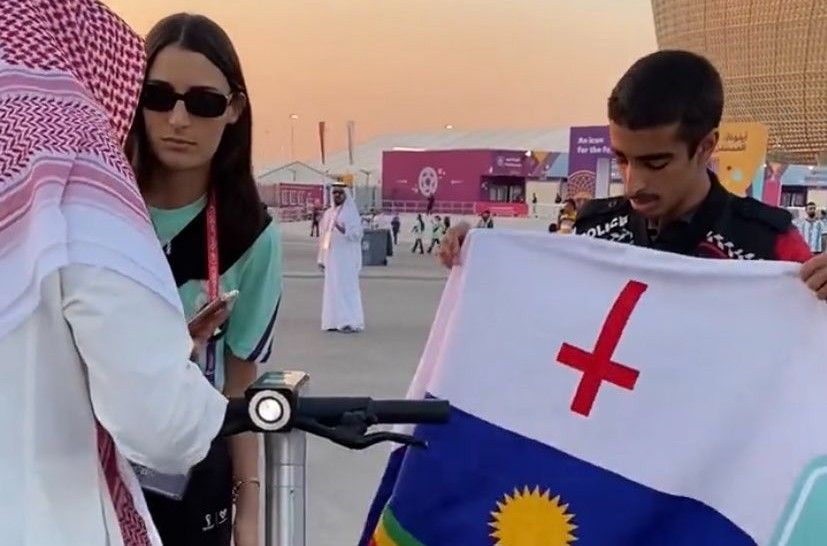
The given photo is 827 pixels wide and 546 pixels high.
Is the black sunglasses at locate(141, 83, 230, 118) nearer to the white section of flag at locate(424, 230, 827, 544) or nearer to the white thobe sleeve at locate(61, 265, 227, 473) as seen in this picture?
the white section of flag at locate(424, 230, 827, 544)

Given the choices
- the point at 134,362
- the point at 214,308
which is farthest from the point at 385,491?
the point at 134,362

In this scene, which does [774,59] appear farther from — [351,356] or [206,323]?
[206,323]

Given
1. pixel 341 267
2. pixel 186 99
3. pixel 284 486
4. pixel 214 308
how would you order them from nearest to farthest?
pixel 284 486 < pixel 214 308 < pixel 186 99 < pixel 341 267

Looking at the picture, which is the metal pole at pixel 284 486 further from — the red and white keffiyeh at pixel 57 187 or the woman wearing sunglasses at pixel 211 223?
the woman wearing sunglasses at pixel 211 223

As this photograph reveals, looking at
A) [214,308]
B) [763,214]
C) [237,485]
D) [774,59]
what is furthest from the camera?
[774,59]

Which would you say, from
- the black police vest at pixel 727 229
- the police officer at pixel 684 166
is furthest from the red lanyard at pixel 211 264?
the black police vest at pixel 727 229

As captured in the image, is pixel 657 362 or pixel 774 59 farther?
pixel 774 59

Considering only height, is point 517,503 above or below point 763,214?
below

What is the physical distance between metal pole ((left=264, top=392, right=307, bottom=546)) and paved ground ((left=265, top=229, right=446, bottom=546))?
244 cm

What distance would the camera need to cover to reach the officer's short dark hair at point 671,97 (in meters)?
1.85

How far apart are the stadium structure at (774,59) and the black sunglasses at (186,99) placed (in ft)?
186

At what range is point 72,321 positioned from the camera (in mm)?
937

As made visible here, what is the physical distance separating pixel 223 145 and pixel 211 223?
0.54ft

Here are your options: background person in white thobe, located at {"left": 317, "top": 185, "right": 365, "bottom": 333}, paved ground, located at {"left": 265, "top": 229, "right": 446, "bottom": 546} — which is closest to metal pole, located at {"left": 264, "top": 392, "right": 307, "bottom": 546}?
paved ground, located at {"left": 265, "top": 229, "right": 446, "bottom": 546}
